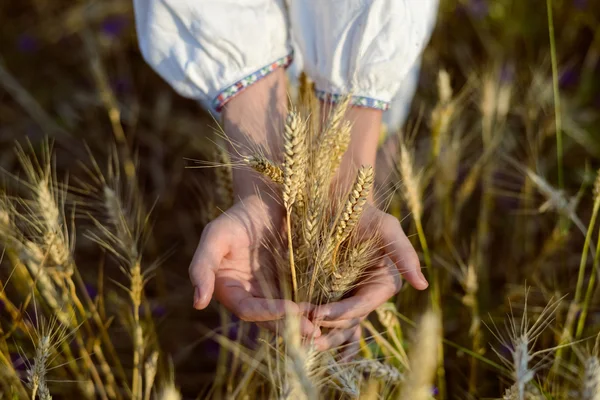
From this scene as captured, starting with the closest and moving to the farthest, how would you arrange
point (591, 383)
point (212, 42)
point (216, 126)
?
point (591, 383) → point (212, 42) → point (216, 126)

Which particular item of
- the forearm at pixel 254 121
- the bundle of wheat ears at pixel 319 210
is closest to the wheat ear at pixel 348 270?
the bundle of wheat ears at pixel 319 210

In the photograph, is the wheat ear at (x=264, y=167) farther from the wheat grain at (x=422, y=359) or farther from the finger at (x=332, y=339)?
the wheat grain at (x=422, y=359)

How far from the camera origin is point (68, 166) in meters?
1.66

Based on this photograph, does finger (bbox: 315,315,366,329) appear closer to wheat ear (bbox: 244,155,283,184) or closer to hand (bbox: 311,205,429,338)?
hand (bbox: 311,205,429,338)

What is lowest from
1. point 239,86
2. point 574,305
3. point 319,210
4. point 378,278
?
point 574,305

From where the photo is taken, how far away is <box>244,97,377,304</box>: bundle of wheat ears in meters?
0.69

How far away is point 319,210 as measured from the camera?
735mm

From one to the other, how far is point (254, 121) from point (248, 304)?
321 mm

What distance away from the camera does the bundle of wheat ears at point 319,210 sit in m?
0.69

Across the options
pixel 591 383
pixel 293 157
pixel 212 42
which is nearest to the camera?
pixel 591 383

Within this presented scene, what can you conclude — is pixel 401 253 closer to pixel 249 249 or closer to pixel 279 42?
pixel 249 249

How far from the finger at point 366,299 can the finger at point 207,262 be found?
14 centimetres

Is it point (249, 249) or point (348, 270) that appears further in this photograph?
point (249, 249)

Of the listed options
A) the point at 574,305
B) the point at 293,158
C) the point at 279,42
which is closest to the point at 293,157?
the point at 293,158
